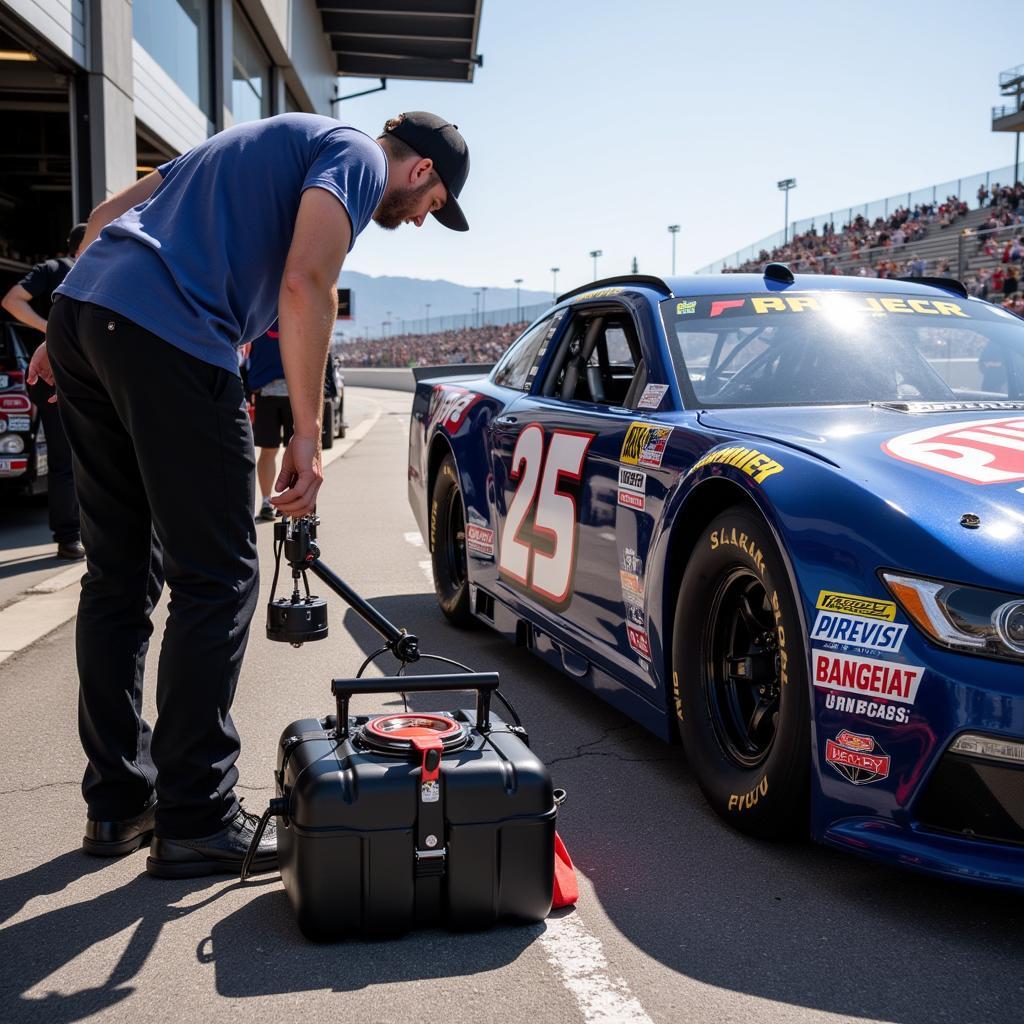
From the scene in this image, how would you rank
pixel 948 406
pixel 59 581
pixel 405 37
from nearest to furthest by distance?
pixel 948 406, pixel 59 581, pixel 405 37

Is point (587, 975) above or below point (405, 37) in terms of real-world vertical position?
below

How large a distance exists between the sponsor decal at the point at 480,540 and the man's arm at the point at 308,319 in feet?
6.72

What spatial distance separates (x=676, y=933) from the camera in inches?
101

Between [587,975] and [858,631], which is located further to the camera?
[858,631]

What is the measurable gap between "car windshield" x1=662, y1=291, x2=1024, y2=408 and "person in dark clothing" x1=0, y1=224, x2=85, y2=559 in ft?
13.6

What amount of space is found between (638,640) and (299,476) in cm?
118

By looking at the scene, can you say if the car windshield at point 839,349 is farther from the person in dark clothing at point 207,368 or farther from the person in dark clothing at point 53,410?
the person in dark clothing at point 53,410

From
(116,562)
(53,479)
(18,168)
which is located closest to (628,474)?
(116,562)

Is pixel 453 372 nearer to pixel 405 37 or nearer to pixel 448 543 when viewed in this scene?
pixel 448 543

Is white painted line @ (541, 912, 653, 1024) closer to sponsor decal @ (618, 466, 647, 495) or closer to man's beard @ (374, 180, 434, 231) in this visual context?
sponsor decal @ (618, 466, 647, 495)

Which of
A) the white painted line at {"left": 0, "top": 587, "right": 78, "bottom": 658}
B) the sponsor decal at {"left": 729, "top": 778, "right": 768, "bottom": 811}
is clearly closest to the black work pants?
the sponsor decal at {"left": 729, "top": 778, "right": 768, "bottom": 811}

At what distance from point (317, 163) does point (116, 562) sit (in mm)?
1073

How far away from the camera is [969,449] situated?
2.90 meters

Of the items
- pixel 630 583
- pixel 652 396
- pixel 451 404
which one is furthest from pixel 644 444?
pixel 451 404
